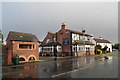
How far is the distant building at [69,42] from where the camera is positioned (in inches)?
1610

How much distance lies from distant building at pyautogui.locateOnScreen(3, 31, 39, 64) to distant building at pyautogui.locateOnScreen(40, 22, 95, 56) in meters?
16.4

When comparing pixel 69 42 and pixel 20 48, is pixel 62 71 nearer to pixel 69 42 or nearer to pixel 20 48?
pixel 20 48

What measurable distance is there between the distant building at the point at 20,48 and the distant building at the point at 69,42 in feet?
53.7

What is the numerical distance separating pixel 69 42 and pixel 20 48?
66.8 feet

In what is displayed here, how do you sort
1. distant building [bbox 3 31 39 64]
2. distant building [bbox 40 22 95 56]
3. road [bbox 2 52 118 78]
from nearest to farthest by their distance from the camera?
road [bbox 2 52 118 78] < distant building [bbox 3 31 39 64] < distant building [bbox 40 22 95 56]

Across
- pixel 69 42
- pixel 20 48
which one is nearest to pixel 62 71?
pixel 20 48

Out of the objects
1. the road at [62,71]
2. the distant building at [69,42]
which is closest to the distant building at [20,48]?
the road at [62,71]

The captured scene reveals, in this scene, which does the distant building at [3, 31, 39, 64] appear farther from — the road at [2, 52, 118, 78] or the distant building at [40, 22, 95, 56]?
the distant building at [40, 22, 95, 56]

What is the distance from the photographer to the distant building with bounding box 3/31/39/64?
20383mm

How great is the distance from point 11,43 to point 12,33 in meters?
2.75

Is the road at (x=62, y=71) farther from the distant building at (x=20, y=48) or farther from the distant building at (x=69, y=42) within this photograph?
the distant building at (x=69, y=42)

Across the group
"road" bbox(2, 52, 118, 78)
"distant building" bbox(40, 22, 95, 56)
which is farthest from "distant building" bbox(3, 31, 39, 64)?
"distant building" bbox(40, 22, 95, 56)

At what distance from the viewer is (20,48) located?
24.7 meters

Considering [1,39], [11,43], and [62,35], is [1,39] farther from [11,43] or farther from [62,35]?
[62,35]
